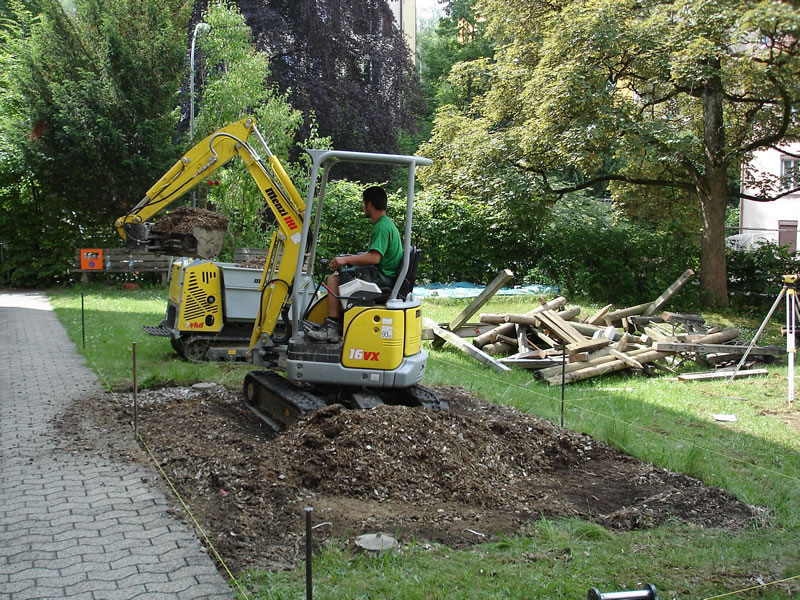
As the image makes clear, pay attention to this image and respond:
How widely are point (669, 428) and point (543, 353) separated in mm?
3413

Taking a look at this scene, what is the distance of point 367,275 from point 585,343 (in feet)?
18.7

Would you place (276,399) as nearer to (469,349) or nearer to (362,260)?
(362,260)

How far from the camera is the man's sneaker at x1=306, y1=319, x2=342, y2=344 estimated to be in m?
7.29

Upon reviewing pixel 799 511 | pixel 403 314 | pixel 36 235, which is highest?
pixel 36 235

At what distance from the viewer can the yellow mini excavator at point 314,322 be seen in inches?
279

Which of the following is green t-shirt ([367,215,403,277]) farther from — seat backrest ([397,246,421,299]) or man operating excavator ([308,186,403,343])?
seat backrest ([397,246,421,299])

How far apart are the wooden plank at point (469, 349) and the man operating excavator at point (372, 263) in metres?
4.37

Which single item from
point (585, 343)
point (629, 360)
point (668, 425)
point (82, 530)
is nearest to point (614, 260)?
point (585, 343)

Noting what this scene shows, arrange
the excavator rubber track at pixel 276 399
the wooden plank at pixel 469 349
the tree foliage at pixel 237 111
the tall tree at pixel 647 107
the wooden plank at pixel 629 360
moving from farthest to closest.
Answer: the tree foliage at pixel 237 111, the tall tree at pixel 647 107, the wooden plank at pixel 629 360, the wooden plank at pixel 469 349, the excavator rubber track at pixel 276 399

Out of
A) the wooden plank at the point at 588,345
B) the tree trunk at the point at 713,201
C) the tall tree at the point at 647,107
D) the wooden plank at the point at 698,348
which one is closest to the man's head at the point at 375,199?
the wooden plank at the point at 588,345

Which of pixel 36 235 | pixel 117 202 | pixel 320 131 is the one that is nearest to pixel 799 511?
pixel 117 202

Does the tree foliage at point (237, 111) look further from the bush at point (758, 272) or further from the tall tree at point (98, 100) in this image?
the bush at point (758, 272)

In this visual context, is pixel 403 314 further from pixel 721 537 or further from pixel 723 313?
pixel 723 313

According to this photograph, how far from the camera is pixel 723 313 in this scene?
1827 centimetres
